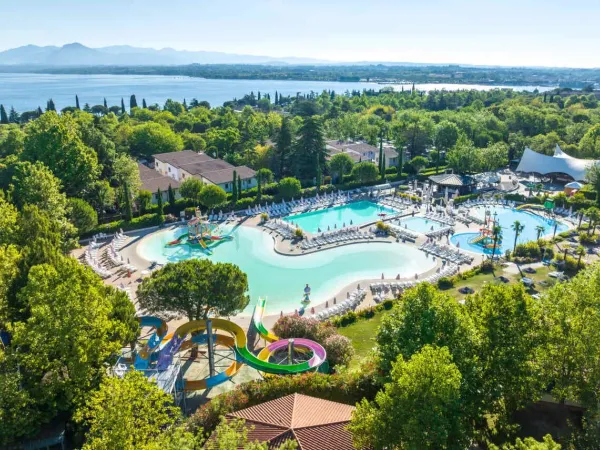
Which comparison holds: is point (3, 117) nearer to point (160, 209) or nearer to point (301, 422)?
point (160, 209)

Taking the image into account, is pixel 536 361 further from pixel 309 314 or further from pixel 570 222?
pixel 570 222

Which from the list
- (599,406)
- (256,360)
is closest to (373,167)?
(256,360)

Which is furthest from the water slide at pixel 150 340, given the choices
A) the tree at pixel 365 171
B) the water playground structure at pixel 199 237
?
the tree at pixel 365 171

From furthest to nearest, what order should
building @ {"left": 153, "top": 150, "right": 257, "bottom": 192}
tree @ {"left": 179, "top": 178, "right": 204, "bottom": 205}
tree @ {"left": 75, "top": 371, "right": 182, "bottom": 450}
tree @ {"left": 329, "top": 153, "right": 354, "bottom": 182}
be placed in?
tree @ {"left": 329, "top": 153, "right": 354, "bottom": 182} < building @ {"left": 153, "top": 150, "right": 257, "bottom": 192} < tree @ {"left": 179, "top": 178, "right": 204, "bottom": 205} < tree @ {"left": 75, "top": 371, "right": 182, "bottom": 450}

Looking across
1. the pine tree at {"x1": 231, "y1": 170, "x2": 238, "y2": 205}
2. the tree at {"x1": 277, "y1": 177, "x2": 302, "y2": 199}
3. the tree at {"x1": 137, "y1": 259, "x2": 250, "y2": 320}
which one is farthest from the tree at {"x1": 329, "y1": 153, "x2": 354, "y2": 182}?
the tree at {"x1": 137, "y1": 259, "x2": 250, "y2": 320}

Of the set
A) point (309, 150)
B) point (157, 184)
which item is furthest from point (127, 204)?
point (309, 150)

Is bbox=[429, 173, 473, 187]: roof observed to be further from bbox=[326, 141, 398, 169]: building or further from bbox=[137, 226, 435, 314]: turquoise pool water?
bbox=[137, 226, 435, 314]: turquoise pool water

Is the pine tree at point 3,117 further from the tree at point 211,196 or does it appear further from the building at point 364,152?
the tree at point 211,196
